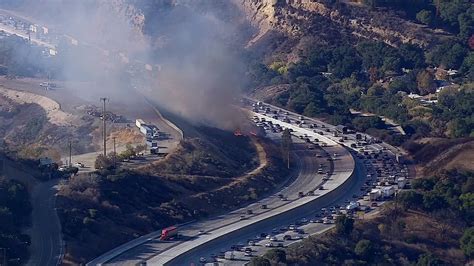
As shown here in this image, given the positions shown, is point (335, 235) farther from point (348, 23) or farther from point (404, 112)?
point (348, 23)

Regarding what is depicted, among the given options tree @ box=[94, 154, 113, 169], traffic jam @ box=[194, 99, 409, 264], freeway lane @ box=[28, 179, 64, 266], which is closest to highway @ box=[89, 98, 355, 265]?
traffic jam @ box=[194, 99, 409, 264]

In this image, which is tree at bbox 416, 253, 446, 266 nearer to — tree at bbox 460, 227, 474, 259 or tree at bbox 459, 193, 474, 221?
tree at bbox 460, 227, 474, 259

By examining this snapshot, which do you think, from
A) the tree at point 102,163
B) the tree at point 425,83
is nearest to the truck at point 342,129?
the tree at point 425,83

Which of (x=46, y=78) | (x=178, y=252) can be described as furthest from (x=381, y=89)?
(x=178, y=252)

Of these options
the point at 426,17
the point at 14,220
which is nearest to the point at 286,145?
the point at 14,220

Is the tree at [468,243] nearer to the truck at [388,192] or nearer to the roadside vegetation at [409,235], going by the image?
the roadside vegetation at [409,235]
